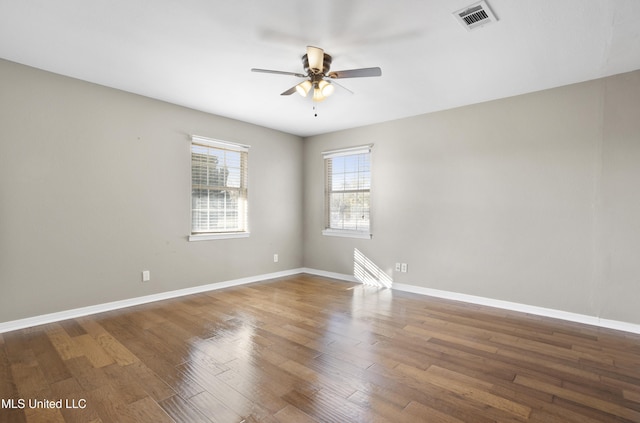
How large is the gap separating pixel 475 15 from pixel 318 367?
2753 mm

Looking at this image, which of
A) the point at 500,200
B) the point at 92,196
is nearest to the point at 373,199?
the point at 500,200

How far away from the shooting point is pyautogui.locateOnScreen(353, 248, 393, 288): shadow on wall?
15.4 ft

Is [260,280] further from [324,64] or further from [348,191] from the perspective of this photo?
[324,64]

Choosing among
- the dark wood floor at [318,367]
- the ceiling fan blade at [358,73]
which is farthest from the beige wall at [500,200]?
the ceiling fan blade at [358,73]

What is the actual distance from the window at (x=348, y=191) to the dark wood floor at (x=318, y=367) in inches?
74.5

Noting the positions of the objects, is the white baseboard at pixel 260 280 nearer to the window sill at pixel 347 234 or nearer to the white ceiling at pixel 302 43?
the window sill at pixel 347 234

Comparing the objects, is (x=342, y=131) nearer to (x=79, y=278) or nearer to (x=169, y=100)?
(x=169, y=100)

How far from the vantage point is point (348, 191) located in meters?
5.22

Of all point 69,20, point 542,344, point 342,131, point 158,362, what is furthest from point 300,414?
point 342,131

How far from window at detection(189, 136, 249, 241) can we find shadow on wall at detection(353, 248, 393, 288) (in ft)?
6.02

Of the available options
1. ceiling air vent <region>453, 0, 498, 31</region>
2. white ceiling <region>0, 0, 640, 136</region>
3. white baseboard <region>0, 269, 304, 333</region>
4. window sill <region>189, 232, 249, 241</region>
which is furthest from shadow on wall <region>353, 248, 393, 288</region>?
ceiling air vent <region>453, 0, 498, 31</region>

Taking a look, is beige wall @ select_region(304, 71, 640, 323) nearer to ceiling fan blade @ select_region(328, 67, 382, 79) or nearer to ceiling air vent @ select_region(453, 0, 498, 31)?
ceiling air vent @ select_region(453, 0, 498, 31)

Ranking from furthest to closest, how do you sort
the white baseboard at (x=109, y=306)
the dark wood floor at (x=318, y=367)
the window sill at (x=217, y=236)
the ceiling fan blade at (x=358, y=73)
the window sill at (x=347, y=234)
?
the window sill at (x=347, y=234) < the window sill at (x=217, y=236) < the white baseboard at (x=109, y=306) < the ceiling fan blade at (x=358, y=73) < the dark wood floor at (x=318, y=367)

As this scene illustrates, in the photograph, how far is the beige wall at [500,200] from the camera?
10.5 ft
